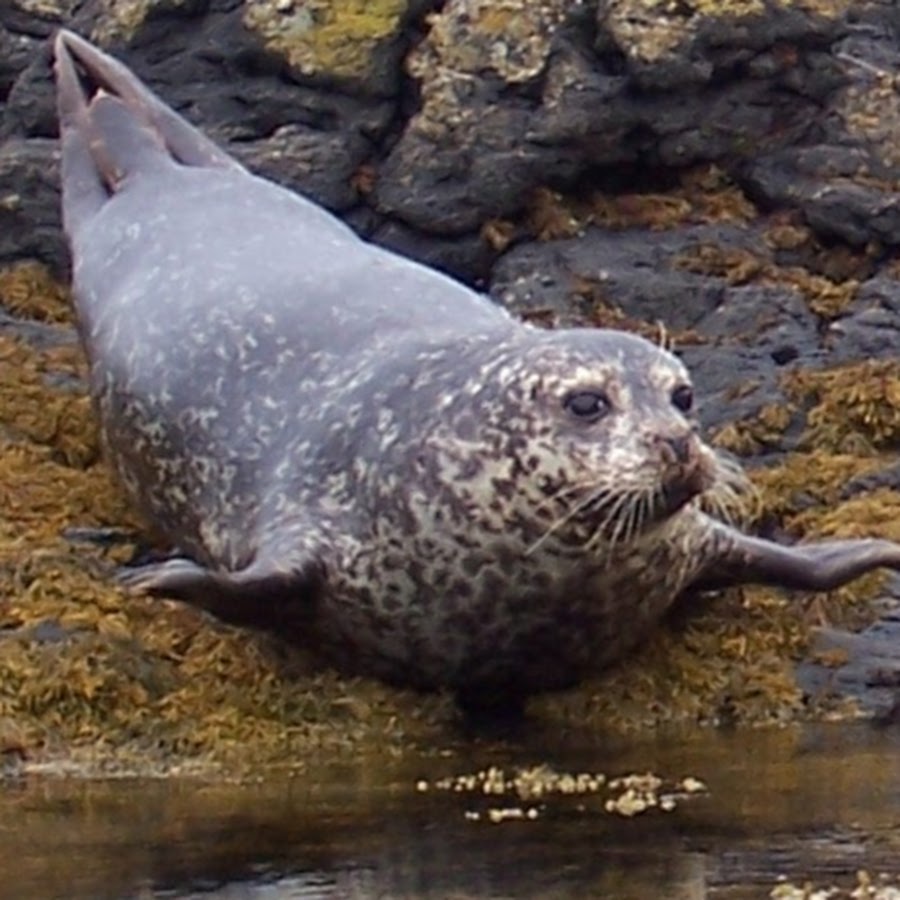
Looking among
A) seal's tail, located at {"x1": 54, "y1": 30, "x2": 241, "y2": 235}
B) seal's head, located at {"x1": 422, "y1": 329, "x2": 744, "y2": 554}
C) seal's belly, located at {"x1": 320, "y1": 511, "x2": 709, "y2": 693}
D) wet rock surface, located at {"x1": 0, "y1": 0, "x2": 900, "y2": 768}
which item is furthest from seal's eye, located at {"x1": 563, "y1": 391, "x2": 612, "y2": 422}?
seal's tail, located at {"x1": 54, "y1": 30, "x2": 241, "y2": 235}

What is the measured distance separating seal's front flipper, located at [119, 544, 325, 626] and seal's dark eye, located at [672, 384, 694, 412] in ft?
3.45

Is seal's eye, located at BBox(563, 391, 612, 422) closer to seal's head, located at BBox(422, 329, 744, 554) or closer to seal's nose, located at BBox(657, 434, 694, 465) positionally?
seal's head, located at BBox(422, 329, 744, 554)

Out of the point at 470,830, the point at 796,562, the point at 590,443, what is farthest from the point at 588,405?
the point at 470,830

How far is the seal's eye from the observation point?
23.3ft

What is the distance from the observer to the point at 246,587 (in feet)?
24.5

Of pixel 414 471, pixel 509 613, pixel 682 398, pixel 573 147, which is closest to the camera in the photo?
pixel 682 398

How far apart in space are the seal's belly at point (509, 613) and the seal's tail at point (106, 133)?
327 cm

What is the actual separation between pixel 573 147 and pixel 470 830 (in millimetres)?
5269

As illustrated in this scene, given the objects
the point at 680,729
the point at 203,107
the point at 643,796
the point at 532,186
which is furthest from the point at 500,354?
the point at 203,107

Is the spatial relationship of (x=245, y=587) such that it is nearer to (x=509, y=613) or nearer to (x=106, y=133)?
(x=509, y=613)

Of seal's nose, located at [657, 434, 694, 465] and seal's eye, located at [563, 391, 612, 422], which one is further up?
seal's eye, located at [563, 391, 612, 422]

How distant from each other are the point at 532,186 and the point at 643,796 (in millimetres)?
4976

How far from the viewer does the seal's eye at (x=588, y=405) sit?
710 centimetres

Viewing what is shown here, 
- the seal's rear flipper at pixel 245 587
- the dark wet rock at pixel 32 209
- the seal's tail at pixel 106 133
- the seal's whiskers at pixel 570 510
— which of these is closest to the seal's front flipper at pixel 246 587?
the seal's rear flipper at pixel 245 587
